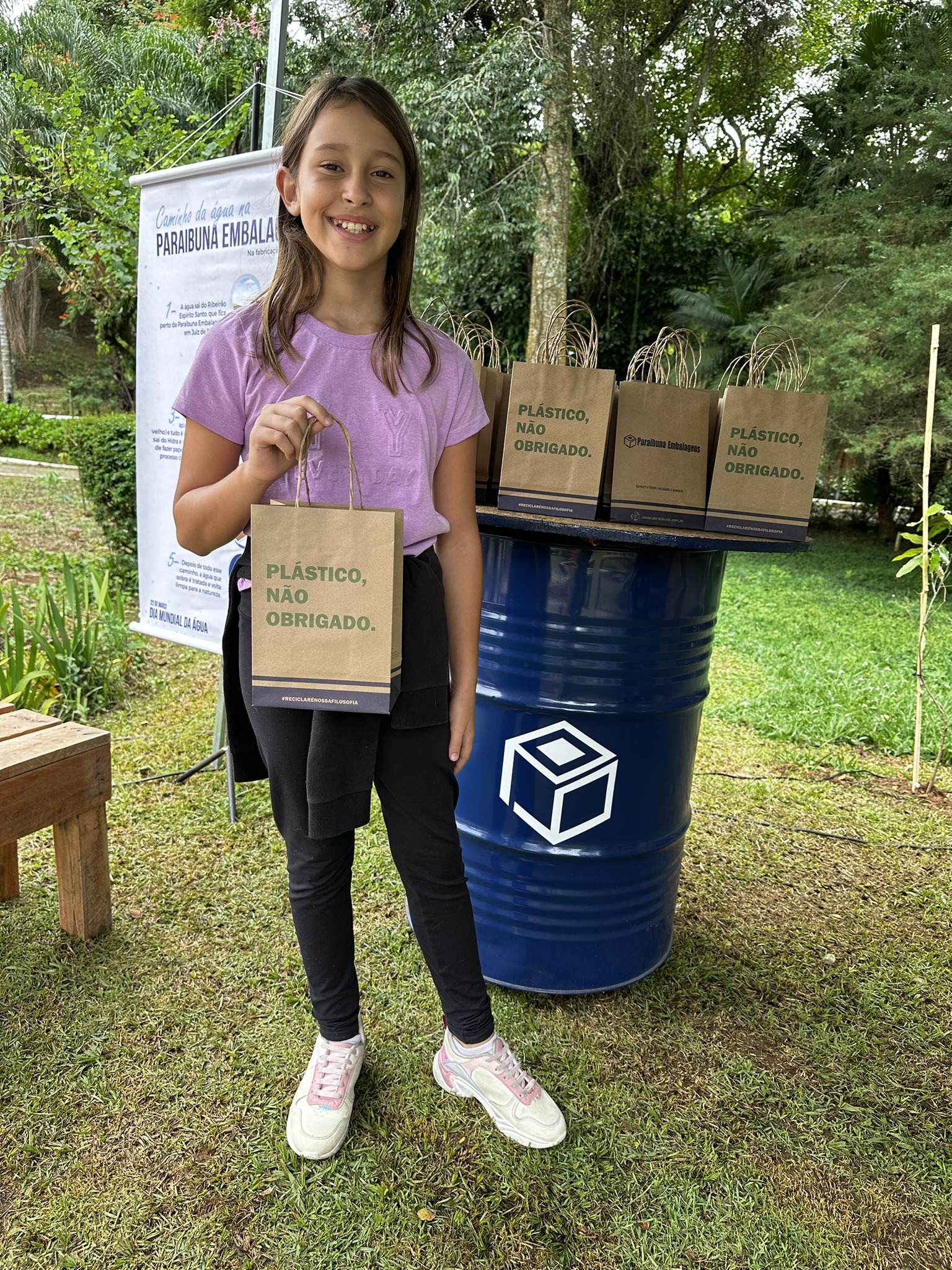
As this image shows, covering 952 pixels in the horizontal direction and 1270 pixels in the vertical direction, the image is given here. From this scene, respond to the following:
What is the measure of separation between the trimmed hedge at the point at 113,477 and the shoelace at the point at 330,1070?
3869mm

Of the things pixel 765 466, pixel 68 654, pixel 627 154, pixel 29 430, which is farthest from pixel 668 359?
pixel 29 430

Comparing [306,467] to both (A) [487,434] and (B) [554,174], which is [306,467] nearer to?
(A) [487,434]

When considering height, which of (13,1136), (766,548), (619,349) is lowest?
(13,1136)

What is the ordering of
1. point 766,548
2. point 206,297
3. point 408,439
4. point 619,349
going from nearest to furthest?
1. point 408,439
2. point 766,548
3. point 206,297
4. point 619,349

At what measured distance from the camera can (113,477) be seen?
4914mm

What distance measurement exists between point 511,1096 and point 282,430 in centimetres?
132

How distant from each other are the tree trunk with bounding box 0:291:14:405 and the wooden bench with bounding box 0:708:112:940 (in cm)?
1889

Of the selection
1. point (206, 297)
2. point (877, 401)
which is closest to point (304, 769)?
point (206, 297)

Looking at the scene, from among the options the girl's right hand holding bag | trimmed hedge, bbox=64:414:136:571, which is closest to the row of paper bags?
the girl's right hand holding bag

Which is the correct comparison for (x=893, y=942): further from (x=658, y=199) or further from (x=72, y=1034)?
(x=658, y=199)

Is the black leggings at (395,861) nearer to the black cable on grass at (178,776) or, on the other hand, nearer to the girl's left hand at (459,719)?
the girl's left hand at (459,719)

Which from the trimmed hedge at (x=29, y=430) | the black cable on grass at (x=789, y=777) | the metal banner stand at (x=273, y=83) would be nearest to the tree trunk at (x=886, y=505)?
the black cable on grass at (x=789, y=777)

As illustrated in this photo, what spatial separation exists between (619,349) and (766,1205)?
12663mm

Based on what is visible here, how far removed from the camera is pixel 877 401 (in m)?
9.06
